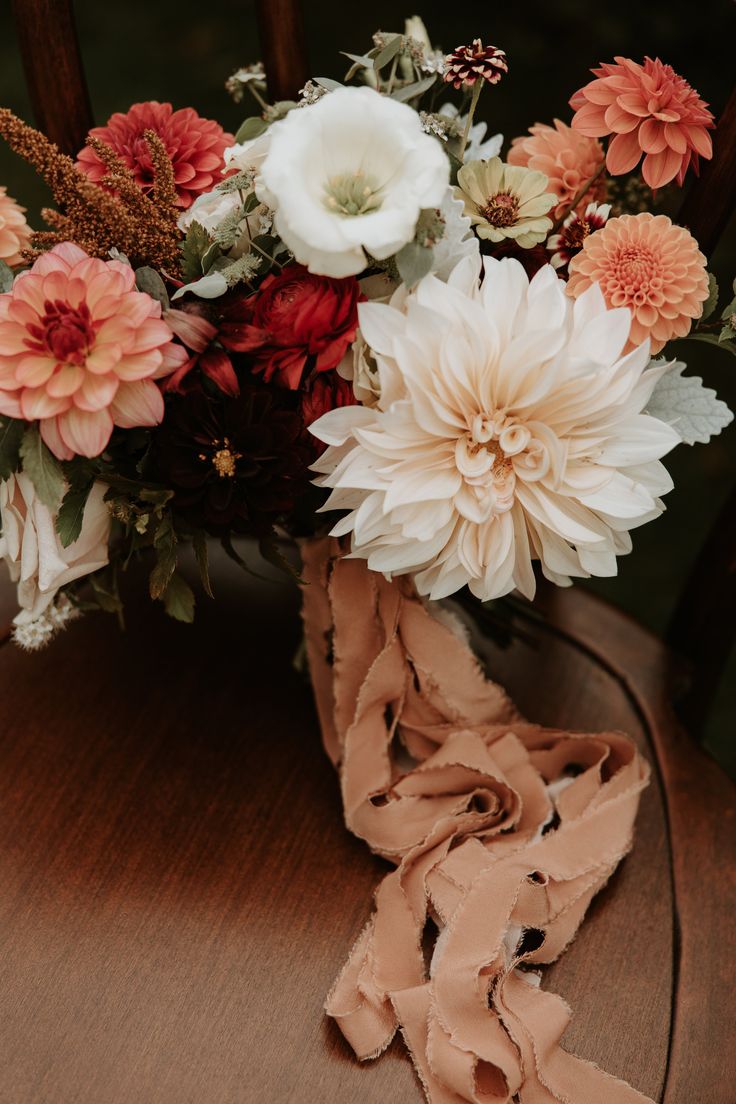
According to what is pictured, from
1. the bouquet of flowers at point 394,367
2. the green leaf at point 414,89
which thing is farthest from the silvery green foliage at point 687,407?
the green leaf at point 414,89

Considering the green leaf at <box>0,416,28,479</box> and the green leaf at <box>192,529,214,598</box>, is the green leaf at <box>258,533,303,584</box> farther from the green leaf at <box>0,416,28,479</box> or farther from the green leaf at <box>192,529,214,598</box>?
the green leaf at <box>0,416,28,479</box>

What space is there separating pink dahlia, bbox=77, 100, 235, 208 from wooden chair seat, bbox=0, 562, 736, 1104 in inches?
13.0

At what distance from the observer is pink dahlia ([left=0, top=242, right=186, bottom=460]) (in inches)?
19.3

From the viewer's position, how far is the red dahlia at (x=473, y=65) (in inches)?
21.5

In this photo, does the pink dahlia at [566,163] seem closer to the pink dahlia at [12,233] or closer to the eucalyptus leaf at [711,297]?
the eucalyptus leaf at [711,297]

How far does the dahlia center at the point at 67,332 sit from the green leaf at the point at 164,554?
107 millimetres

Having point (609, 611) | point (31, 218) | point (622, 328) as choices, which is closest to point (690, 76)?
point (31, 218)

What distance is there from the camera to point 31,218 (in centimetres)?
162

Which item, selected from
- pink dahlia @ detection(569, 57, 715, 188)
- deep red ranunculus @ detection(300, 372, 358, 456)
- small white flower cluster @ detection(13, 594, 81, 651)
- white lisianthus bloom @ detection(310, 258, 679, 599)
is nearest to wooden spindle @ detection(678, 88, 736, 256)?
pink dahlia @ detection(569, 57, 715, 188)

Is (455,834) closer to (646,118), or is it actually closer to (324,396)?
(324,396)

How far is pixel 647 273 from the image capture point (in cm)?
52

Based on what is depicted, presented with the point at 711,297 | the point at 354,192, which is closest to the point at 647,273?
the point at 711,297

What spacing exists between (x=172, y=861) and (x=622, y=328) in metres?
0.42

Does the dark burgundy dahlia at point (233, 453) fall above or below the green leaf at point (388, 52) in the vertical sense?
below
